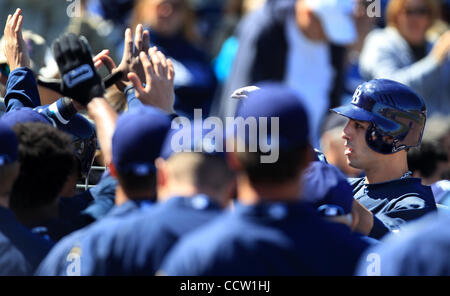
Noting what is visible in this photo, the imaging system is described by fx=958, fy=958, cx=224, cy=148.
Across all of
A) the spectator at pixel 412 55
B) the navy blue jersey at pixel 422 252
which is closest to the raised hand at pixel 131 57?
the navy blue jersey at pixel 422 252

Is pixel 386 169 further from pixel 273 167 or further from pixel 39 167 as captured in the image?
pixel 273 167

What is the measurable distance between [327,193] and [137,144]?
973mm

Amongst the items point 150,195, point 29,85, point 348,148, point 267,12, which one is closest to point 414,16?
point 267,12

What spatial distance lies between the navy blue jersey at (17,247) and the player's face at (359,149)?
2.11m

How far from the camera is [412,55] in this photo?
9453mm

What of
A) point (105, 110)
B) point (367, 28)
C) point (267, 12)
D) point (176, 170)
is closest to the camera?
point (176, 170)

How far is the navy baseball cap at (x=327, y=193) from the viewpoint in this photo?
169 inches

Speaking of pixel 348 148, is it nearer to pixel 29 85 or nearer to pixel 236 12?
pixel 29 85

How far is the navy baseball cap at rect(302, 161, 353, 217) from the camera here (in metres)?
4.30

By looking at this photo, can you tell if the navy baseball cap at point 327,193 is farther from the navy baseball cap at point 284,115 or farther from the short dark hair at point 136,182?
the navy baseball cap at point 284,115

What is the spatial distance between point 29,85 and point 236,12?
498 centimetres

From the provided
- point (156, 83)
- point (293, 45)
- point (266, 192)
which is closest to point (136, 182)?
point (266, 192)

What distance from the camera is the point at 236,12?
33.1 ft

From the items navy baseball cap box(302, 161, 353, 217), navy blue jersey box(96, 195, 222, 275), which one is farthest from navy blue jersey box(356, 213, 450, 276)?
navy baseball cap box(302, 161, 353, 217)
